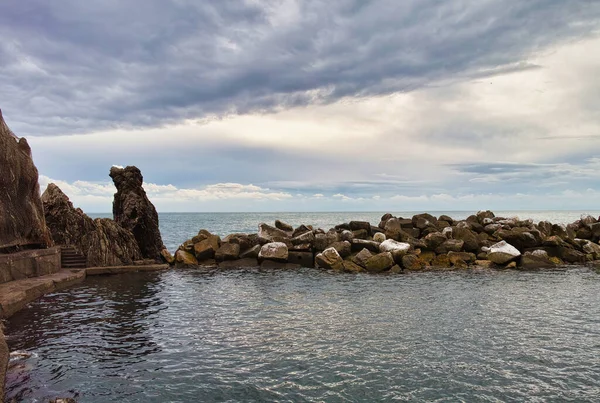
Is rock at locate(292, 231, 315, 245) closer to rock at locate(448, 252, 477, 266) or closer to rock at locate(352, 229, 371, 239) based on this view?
rock at locate(352, 229, 371, 239)

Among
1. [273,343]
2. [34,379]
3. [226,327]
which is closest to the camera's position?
[34,379]

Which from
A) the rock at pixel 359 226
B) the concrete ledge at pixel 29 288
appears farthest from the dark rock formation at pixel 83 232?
the rock at pixel 359 226

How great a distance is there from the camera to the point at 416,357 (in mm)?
12117

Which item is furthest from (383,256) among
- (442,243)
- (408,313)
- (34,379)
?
(34,379)

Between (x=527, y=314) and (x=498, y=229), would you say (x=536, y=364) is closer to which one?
(x=527, y=314)

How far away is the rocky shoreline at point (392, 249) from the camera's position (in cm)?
3222

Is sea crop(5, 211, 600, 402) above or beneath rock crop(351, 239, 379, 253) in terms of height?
beneath

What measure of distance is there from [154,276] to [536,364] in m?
24.3

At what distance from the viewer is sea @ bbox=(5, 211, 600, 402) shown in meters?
9.96

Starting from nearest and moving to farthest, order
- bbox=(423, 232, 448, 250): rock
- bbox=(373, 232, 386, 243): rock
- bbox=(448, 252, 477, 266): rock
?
bbox=(448, 252, 477, 266): rock → bbox=(423, 232, 448, 250): rock → bbox=(373, 232, 386, 243): rock

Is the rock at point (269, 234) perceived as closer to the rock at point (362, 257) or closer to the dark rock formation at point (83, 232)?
the rock at point (362, 257)

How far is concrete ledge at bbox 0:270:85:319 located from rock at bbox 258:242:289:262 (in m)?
13.2

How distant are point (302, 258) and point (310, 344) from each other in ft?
68.6

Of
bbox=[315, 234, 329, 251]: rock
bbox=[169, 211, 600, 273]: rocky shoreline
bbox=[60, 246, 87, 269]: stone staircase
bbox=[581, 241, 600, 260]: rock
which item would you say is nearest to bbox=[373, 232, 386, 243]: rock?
bbox=[169, 211, 600, 273]: rocky shoreline
